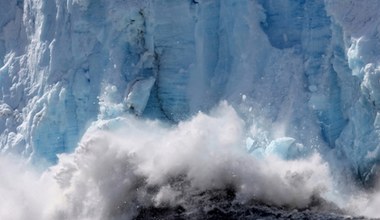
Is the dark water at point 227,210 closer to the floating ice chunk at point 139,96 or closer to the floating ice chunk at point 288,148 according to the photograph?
the floating ice chunk at point 288,148

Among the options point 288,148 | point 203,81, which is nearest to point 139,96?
point 203,81

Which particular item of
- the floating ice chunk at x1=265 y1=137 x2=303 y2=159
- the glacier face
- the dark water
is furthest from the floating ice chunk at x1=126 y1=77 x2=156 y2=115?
the floating ice chunk at x1=265 y1=137 x2=303 y2=159

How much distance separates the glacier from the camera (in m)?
14.3

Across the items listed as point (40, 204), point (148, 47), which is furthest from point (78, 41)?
point (40, 204)

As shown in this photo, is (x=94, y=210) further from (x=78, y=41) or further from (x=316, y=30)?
(x=316, y=30)

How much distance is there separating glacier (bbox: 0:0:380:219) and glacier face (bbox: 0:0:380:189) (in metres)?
0.02

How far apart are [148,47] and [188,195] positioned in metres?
3.51

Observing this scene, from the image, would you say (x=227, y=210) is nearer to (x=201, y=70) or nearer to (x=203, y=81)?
(x=203, y=81)

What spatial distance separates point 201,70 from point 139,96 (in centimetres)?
137

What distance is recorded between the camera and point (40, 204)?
16.5 m

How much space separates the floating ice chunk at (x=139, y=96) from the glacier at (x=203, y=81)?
26mm

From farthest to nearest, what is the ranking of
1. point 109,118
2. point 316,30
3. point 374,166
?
point 109,118
point 316,30
point 374,166

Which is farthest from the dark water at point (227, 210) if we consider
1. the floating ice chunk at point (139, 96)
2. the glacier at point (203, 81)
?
the floating ice chunk at point (139, 96)

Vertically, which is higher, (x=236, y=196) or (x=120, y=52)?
(x=120, y=52)
